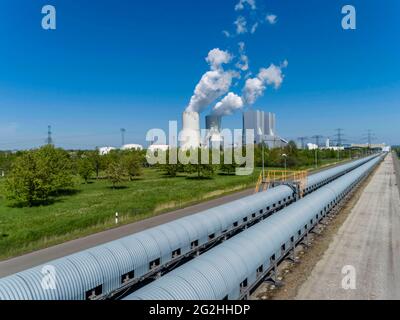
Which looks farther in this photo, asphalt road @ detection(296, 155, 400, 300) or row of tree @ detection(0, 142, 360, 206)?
row of tree @ detection(0, 142, 360, 206)

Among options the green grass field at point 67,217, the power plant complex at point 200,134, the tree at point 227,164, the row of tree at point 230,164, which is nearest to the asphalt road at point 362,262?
the green grass field at point 67,217

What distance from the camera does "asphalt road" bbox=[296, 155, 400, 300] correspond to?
37.0 feet

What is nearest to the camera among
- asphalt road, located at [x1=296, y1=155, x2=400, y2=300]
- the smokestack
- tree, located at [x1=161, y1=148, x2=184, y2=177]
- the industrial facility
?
the industrial facility

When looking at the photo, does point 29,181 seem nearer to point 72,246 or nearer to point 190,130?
point 72,246

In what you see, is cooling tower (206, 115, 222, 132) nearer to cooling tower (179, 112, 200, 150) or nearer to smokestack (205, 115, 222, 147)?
smokestack (205, 115, 222, 147)

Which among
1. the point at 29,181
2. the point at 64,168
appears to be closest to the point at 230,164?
the point at 64,168

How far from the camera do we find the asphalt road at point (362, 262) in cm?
1128

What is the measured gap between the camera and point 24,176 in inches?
1267

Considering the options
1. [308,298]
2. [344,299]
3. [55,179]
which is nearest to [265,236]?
[308,298]

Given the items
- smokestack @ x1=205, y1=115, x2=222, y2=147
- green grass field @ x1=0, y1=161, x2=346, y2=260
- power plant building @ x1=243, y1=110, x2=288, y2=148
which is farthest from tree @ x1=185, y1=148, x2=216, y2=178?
power plant building @ x1=243, y1=110, x2=288, y2=148

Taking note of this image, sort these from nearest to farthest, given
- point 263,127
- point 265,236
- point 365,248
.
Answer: point 265,236, point 365,248, point 263,127
